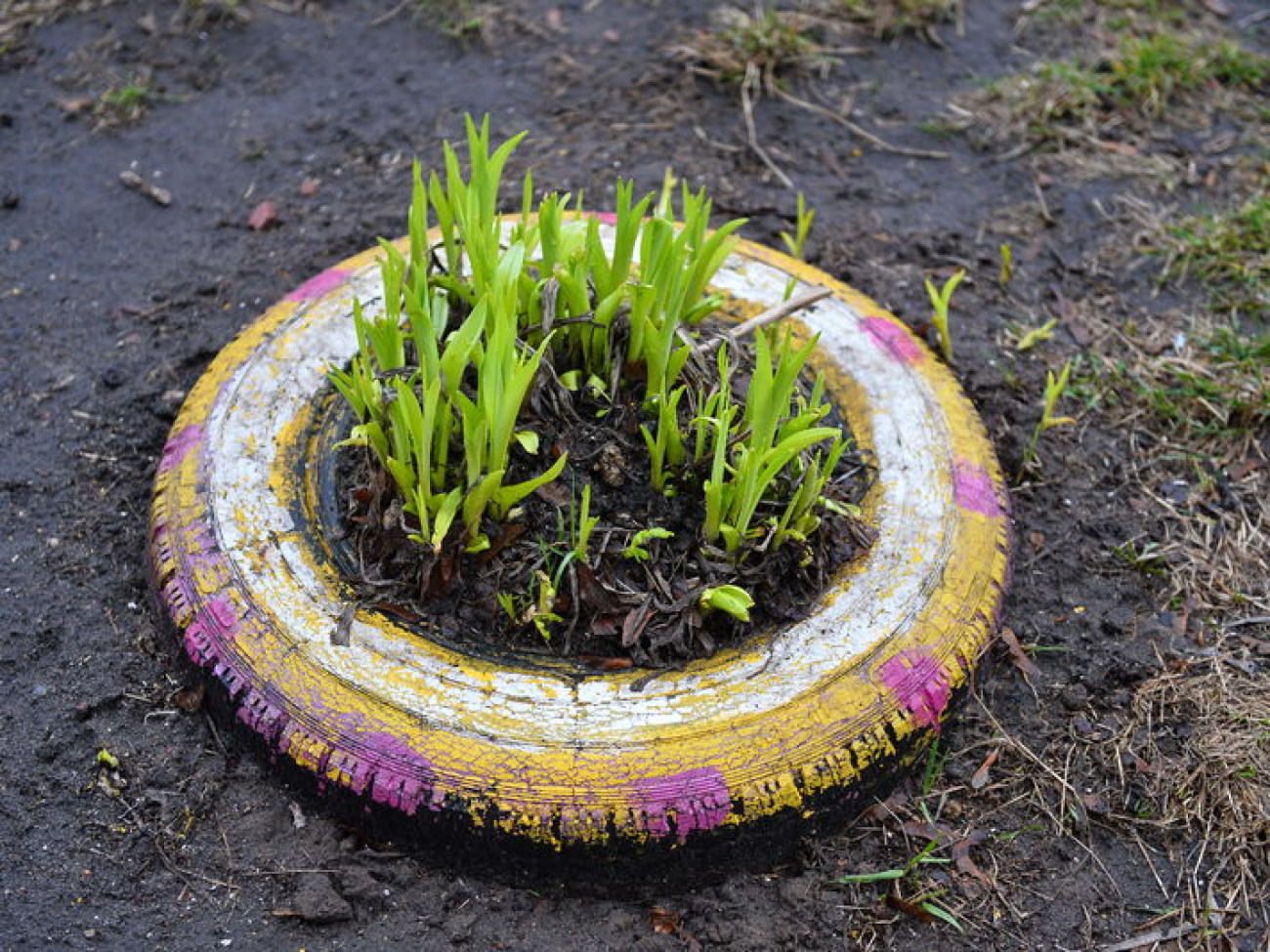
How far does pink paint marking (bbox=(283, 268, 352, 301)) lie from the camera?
8.75 feet

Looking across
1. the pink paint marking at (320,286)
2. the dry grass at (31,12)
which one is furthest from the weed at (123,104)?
the pink paint marking at (320,286)

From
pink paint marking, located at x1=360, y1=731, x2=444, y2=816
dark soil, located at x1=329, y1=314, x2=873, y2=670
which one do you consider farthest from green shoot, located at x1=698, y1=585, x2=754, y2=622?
pink paint marking, located at x1=360, y1=731, x2=444, y2=816

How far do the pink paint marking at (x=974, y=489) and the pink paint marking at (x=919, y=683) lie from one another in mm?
404

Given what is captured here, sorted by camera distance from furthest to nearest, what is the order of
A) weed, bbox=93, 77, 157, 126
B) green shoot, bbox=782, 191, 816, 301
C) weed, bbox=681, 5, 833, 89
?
weed, bbox=681, 5, 833, 89 → weed, bbox=93, 77, 157, 126 → green shoot, bbox=782, 191, 816, 301

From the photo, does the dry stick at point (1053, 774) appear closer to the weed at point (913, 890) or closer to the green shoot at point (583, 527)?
the weed at point (913, 890)

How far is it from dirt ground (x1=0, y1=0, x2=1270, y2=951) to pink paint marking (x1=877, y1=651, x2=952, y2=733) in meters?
0.28

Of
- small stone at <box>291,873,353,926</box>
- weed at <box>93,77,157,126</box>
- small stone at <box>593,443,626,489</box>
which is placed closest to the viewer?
small stone at <box>291,873,353,926</box>

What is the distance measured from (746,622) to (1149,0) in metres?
3.54

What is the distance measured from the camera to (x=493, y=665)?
6.70 feet

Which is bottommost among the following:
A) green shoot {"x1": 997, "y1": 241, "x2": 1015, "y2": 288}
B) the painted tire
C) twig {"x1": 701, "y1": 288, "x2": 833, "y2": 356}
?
green shoot {"x1": 997, "y1": 241, "x2": 1015, "y2": 288}

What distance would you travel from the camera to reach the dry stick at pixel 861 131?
150 inches

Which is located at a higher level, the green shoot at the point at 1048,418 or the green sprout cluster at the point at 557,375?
the green sprout cluster at the point at 557,375

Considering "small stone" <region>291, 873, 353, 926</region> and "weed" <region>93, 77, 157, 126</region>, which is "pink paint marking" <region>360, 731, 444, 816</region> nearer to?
"small stone" <region>291, 873, 353, 926</region>

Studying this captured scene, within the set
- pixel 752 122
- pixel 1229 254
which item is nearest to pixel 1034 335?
pixel 1229 254
